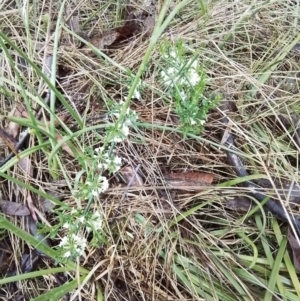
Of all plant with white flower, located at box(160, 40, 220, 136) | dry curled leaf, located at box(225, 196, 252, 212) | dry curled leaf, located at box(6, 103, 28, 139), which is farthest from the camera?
dry curled leaf, located at box(6, 103, 28, 139)

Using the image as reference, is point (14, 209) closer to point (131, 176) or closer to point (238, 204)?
point (131, 176)

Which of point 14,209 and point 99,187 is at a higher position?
point 99,187

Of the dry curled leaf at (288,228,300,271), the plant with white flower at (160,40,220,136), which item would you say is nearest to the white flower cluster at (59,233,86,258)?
the plant with white flower at (160,40,220,136)

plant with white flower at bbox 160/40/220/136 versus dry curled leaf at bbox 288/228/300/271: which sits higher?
plant with white flower at bbox 160/40/220/136

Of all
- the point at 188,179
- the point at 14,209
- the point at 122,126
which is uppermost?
the point at 122,126

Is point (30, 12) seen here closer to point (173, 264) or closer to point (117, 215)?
point (117, 215)

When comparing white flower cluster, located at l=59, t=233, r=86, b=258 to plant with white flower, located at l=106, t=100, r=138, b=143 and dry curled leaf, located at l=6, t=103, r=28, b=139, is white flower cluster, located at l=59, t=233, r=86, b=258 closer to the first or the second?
plant with white flower, located at l=106, t=100, r=138, b=143

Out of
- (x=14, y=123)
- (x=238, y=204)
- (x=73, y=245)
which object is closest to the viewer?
(x=73, y=245)

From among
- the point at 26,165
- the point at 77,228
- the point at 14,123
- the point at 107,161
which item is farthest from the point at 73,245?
the point at 14,123
